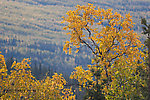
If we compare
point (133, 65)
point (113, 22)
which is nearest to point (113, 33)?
point (113, 22)

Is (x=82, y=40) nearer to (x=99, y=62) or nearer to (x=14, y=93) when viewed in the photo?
(x=99, y=62)

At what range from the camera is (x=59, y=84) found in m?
30.8

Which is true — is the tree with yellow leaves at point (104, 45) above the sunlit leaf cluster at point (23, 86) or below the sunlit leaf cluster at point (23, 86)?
above

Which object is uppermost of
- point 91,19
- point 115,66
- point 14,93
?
point 91,19

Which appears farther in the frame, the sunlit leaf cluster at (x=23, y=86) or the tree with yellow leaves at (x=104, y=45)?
the tree with yellow leaves at (x=104, y=45)

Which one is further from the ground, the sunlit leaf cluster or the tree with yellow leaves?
the tree with yellow leaves

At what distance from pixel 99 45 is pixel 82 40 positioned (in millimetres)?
1916

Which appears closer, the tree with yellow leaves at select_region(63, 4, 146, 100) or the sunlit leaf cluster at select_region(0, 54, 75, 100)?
the sunlit leaf cluster at select_region(0, 54, 75, 100)

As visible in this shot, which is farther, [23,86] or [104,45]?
[104,45]

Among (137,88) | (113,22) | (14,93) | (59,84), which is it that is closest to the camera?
(137,88)

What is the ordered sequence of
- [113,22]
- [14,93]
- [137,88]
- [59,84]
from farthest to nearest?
[113,22] < [59,84] < [14,93] < [137,88]

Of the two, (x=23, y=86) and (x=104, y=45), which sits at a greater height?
(x=104, y=45)

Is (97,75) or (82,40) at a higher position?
(82,40)

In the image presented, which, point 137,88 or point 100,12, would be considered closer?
point 137,88
